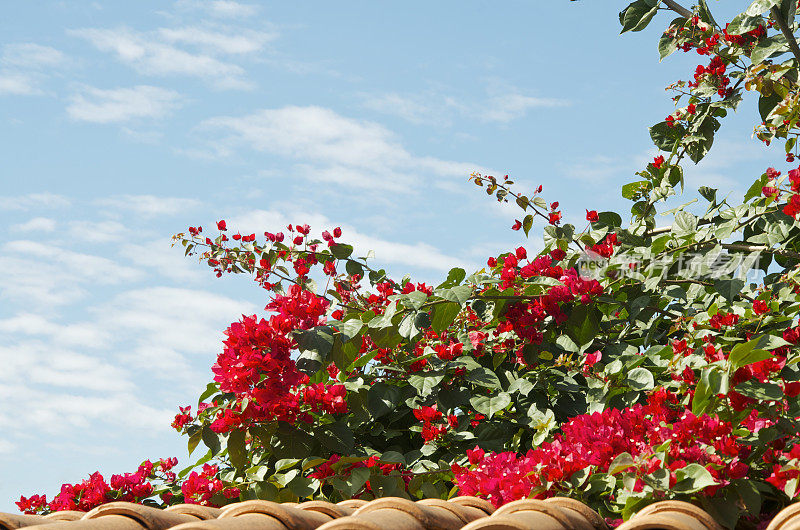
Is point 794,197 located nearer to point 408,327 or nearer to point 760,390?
point 760,390

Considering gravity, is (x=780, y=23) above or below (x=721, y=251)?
above

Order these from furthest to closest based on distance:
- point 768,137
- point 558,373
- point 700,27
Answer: point 700,27 → point 768,137 → point 558,373

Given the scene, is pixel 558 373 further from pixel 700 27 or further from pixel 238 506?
pixel 700 27

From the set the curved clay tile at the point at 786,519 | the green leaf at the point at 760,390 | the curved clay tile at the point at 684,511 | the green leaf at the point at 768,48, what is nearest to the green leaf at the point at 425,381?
the green leaf at the point at 760,390

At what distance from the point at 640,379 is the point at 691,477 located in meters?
0.87

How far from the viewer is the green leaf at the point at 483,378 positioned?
9.95 feet

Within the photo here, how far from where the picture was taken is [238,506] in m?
1.74

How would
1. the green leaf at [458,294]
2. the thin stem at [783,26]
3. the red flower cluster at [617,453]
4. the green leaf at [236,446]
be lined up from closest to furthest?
the red flower cluster at [617,453] < the green leaf at [458,294] < the green leaf at [236,446] < the thin stem at [783,26]

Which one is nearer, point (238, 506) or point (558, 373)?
point (238, 506)

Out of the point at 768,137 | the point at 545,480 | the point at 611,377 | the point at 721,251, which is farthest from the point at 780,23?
the point at 545,480

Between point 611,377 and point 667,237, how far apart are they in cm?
74

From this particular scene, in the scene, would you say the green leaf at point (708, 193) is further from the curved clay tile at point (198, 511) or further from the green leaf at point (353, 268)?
the curved clay tile at point (198, 511)

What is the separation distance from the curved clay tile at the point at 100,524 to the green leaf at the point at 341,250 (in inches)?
97.3

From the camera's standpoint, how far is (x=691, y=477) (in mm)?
1787
